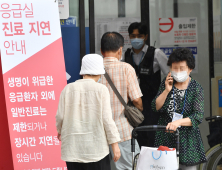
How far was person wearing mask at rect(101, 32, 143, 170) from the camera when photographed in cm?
384

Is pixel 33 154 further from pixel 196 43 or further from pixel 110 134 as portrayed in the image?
pixel 196 43

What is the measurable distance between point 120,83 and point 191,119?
2.89 ft

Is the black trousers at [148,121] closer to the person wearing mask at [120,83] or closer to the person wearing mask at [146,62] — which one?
the person wearing mask at [146,62]

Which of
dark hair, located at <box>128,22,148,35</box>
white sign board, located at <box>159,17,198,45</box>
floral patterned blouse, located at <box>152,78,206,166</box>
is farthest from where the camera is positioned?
white sign board, located at <box>159,17,198,45</box>

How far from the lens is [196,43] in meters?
5.45

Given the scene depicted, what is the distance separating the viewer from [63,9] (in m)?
4.94

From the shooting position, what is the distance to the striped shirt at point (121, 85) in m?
3.84

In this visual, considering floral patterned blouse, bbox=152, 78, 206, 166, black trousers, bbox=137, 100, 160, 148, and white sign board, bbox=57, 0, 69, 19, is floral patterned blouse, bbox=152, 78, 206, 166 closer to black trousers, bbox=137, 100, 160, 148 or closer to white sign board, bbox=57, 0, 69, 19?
black trousers, bbox=137, 100, 160, 148

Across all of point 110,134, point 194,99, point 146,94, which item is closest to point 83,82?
point 110,134

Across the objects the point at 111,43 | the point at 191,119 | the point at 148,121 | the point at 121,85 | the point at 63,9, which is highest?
the point at 63,9

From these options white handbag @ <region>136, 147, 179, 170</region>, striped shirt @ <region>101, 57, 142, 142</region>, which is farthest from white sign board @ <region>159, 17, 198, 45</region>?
white handbag @ <region>136, 147, 179, 170</region>

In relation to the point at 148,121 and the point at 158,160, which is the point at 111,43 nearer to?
the point at 158,160

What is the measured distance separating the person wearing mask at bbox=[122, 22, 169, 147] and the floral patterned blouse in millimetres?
1087

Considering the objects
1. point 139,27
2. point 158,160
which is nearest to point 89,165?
point 158,160
